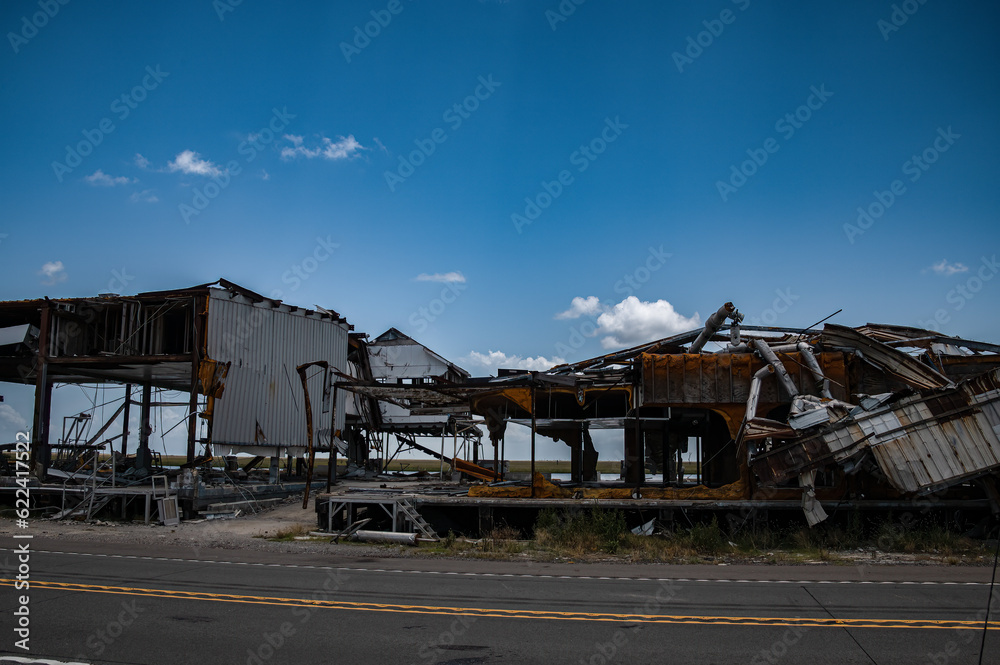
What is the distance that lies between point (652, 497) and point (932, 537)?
653 cm

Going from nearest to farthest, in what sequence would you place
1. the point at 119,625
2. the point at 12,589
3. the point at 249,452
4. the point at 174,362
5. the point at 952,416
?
the point at 119,625 < the point at 12,589 < the point at 952,416 < the point at 174,362 < the point at 249,452

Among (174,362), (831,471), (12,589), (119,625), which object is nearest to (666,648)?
(119,625)

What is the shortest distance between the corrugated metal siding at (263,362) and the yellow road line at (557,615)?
17305 mm

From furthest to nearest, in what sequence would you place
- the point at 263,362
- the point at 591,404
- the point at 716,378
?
the point at 263,362
the point at 591,404
the point at 716,378

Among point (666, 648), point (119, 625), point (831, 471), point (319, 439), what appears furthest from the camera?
point (319, 439)

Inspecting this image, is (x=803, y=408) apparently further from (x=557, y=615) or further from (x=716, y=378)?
(x=557, y=615)

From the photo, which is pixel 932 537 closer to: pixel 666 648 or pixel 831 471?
pixel 831 471

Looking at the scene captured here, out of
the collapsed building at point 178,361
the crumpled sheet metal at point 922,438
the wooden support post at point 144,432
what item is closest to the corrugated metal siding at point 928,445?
the crumpled sheet metal at point 922,438

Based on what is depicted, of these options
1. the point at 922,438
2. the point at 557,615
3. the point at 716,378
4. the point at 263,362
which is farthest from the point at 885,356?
the point at 263,362

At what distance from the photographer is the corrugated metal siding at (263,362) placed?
88.2ft

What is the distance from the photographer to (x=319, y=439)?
3319cm

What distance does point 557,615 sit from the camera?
8.90 m

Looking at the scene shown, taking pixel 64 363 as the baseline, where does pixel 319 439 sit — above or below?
below

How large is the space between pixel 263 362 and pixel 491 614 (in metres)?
22.2
